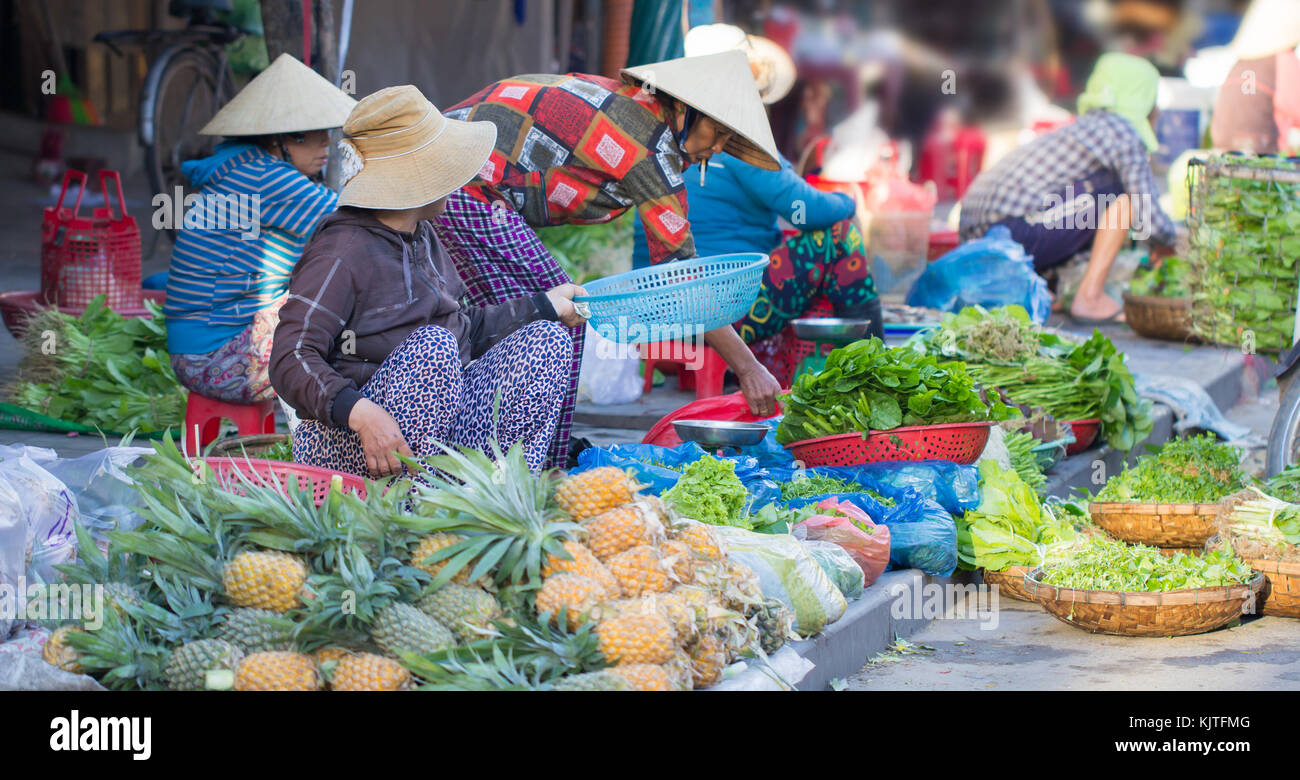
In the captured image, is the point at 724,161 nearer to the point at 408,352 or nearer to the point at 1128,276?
the point at 408,352

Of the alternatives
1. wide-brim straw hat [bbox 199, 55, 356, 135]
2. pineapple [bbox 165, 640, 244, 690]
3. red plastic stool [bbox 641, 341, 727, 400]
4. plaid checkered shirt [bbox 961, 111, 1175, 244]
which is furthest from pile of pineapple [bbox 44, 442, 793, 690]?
plaid checkered shirt [bbox 961, 111, 1175, 244]

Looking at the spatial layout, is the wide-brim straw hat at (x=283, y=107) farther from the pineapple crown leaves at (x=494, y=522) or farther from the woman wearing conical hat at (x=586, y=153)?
the pineapple crown leaves at (x=494, y=522)

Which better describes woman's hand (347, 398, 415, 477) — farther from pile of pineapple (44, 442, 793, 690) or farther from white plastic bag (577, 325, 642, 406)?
white plastic bag (577, 325, 642, 406)

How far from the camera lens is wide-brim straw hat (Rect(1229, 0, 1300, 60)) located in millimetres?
8945

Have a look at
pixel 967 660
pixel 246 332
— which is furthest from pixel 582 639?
pixel 246 332

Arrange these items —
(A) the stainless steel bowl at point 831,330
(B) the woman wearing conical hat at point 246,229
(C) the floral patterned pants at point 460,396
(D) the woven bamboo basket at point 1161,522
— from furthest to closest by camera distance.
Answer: (A) the stainless steel bowl at point 831,330
(B) the woman wearing conical hat at point 246,229
(D) the woven bamboo basket at point 1161,522
(C) the floral patterned pants at point 460,396

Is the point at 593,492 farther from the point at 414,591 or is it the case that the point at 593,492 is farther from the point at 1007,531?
the point at 1007,531

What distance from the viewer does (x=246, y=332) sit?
4699mm

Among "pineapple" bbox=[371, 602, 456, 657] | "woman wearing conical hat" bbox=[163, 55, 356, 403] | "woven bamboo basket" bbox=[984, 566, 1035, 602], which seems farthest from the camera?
"woman wearing conical hat" bbox=[163, 55, 356, 403]

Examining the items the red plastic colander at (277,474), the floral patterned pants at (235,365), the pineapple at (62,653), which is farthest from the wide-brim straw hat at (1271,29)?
the pineapple at (62,653)

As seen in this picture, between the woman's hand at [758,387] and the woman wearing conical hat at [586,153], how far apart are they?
0.29 m

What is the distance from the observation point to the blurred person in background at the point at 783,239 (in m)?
5.75

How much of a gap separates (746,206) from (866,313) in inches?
27.5
